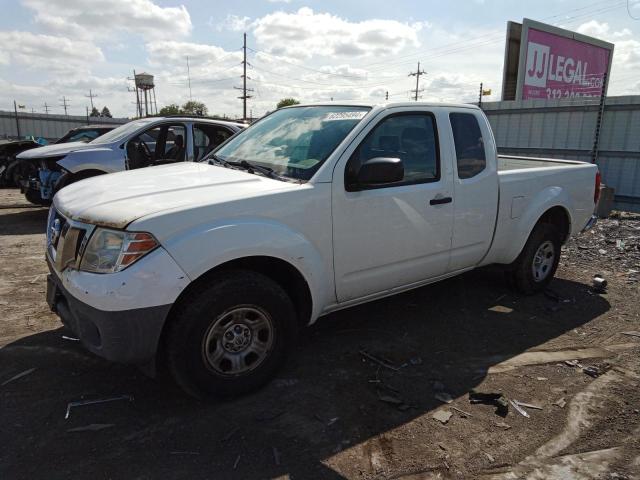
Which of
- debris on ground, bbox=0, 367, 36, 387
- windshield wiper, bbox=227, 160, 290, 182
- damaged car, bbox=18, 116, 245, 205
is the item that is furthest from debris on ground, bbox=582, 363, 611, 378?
damaged car, bbox=18, 116, 245, 205

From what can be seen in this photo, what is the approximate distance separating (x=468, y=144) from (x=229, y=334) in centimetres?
269

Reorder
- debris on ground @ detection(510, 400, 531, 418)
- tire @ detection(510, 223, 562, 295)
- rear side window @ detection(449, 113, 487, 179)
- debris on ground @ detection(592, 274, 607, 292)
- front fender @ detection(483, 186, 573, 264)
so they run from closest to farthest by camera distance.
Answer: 1. debris on ground @ detection(510, 400, 531, 418)
2. rear side window @ detection(449, 113, 487, 179)
3. front fender @ detection(483, 186, 573, 264)
4. tire @ detection(510, 223, 562, 295)
5. debris on ground @ detection(592, 274, 607, 292)

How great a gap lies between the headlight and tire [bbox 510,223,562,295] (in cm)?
386

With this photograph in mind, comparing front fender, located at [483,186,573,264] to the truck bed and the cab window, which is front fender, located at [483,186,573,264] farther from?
the cab window

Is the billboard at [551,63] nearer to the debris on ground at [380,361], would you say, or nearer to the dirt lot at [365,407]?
the dirt lot at [365,407]

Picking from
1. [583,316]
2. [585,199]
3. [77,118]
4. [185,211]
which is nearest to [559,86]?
[585,199]

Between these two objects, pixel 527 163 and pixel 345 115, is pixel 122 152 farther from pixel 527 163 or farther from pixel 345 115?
pixel 527 163

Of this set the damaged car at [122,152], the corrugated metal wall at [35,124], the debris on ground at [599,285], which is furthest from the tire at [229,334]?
the corrugated metal wall at [35,124]

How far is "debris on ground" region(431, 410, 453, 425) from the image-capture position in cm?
300

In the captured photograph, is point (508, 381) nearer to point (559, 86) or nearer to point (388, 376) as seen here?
point (388, 376)

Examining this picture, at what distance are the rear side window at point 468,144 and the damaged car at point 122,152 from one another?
196 inches

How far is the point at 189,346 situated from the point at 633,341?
3.83 meters

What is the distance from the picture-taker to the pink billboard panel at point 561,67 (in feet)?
56.6

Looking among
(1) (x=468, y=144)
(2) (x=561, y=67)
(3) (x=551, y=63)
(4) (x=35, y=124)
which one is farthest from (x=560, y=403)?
(4) (x=35, y=124)
